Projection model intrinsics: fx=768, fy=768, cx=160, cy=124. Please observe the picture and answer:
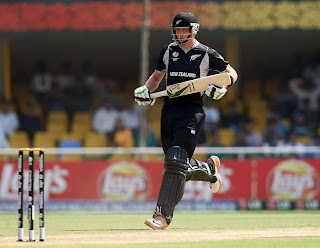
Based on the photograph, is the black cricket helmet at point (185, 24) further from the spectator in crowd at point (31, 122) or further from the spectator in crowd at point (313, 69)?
the spectator in crowd at point (313, 69)

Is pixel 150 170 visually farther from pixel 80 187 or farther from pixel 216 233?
pixel 216 233

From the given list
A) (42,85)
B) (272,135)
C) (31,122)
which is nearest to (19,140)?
(31,122)

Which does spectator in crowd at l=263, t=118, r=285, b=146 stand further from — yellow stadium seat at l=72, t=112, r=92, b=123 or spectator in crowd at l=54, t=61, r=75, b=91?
spectator in crowd at l=54, t=61, r=75, b=91

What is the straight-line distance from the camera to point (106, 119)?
16750 mm

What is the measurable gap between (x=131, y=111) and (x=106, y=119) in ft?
2.39

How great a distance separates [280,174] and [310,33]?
16.2ft

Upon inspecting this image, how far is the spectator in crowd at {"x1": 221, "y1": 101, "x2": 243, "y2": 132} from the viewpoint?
54.9ft

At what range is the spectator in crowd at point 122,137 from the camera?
15531mm

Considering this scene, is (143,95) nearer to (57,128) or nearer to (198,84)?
(198,84)

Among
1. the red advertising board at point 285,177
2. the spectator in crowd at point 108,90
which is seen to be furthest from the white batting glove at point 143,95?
the spectator in crowd at point 108,90

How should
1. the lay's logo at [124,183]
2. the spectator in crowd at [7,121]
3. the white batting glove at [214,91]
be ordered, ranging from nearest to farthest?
1. the white batting glove at [214,91]
2. the lay's logo at [124,183]
3. the spectator in crowd at [7,121]

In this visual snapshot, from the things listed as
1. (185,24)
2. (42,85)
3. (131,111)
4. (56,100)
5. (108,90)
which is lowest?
(131,111)

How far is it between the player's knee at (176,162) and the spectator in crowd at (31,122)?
383 inches

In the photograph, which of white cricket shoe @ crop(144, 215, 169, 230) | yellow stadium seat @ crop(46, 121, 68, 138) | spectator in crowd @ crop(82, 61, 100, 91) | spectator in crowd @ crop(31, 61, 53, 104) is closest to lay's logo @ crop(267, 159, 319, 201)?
yellow stadium seat @ crop(46, 121, 68, 138)
